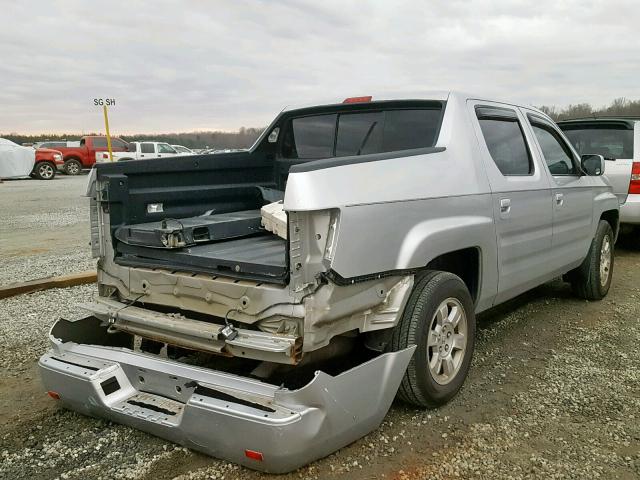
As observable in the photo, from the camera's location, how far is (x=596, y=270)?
5.62m

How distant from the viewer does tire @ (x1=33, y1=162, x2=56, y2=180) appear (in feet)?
81.4

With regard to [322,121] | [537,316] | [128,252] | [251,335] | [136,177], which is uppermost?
[322,121]

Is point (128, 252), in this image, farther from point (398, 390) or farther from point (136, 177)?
point (398, 390)

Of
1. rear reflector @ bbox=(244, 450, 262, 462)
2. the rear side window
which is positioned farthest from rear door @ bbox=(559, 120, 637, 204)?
the rear side window

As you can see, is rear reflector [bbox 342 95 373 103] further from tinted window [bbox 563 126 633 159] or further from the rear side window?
the rear side window

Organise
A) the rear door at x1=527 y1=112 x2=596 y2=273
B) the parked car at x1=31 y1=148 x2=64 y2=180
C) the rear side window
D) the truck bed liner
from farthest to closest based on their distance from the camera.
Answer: the rear side window → the parked car at x1=31 y1=148 x2=64 y2=180 → the rear door at x1=527 y1=112 x2=596 y2=273 → the truck bed liner

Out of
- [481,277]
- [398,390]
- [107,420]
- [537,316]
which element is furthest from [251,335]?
[537,316]

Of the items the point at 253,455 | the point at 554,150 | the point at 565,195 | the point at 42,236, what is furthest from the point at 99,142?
the point at 253,455

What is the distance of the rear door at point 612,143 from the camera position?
7.88m

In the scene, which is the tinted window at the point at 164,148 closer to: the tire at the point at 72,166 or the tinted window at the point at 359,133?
the tire at the point at 72,166

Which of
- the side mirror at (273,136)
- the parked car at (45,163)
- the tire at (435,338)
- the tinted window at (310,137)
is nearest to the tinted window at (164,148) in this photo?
the parked car at (45,163)

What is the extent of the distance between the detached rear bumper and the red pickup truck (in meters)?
27.8

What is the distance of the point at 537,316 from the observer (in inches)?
211

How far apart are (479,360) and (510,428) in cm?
103
